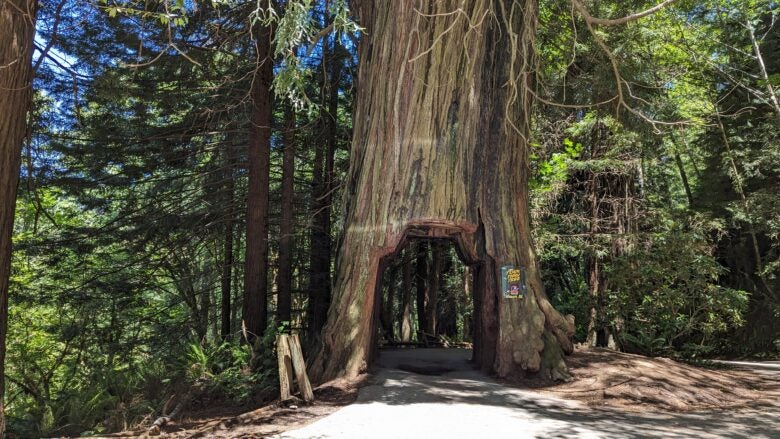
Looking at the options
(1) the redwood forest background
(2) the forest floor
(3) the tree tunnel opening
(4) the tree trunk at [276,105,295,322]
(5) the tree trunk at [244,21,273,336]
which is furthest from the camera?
(3) the tree tunnel opening

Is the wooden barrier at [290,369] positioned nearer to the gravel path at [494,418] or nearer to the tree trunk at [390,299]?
the gravel path at [494,418]

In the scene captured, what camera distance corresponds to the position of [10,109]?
15.8ft

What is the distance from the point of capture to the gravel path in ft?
16.6

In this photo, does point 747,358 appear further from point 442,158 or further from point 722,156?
point 442,158


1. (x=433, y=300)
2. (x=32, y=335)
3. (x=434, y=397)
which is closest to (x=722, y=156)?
(x=433, y=300)

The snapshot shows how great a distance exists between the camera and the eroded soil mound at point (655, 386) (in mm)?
6688

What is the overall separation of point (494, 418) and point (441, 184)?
3948 mm

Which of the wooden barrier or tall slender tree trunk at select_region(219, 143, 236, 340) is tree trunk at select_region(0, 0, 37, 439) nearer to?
the wooden barrier

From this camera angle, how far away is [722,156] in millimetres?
16344

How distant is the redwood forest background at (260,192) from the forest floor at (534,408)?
210 centimetres

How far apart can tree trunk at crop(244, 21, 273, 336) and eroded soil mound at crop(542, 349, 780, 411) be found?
19.1ft

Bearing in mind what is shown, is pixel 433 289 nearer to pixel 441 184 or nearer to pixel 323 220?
pixel 323 220

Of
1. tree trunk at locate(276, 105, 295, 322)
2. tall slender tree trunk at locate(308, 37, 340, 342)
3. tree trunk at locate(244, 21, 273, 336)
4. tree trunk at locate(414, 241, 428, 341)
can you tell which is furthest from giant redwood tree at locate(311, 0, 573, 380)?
tree trunk at locate(414, 241, 428, 341)

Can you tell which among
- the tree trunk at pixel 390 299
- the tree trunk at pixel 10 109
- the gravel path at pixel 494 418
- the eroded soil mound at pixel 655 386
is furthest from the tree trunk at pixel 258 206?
the tree trunk at pixel 390 299
